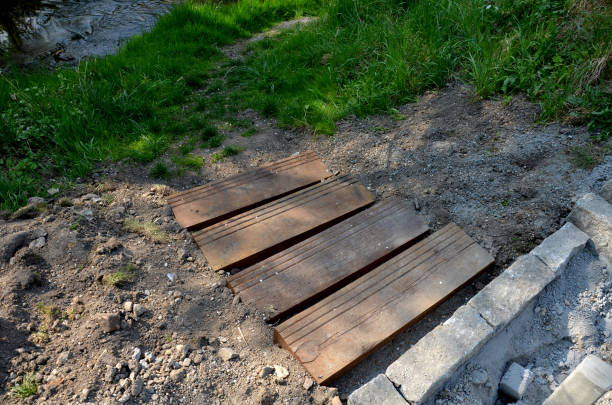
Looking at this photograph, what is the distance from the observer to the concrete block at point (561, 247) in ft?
7.74

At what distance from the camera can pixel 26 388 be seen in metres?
1.87

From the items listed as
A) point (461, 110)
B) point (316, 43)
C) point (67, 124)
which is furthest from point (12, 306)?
point (316, 43)

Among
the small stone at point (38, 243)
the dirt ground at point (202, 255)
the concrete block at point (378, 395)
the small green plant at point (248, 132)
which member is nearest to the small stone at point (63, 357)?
the dirt ground at point (202, 255)

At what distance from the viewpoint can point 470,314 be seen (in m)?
2.14

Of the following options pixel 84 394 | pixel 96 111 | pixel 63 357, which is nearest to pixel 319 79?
pixel 96 111

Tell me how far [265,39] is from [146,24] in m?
2.00

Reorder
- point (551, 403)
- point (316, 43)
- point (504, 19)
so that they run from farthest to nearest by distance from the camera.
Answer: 1. point (316, 43)
2. point (504, 19)
3. point (551, 403)

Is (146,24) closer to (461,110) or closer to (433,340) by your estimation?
(461,110)

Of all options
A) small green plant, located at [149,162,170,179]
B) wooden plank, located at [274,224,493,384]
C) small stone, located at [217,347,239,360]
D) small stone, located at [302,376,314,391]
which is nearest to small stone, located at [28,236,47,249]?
small green plant, located at [149,162,170,179]

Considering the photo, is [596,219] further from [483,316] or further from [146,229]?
[146,229]

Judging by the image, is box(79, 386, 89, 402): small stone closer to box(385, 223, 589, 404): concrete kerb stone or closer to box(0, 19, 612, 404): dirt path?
box(0, 19, 612, 404): dirt path

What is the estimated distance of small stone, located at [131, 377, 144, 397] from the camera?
1896 mm

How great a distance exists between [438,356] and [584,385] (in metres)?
0.66

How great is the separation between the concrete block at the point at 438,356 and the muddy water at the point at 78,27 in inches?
208
